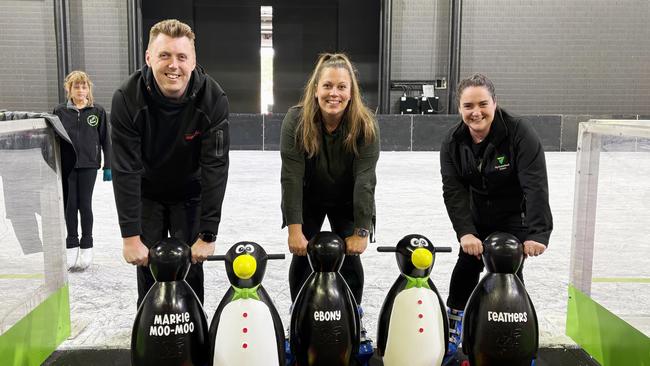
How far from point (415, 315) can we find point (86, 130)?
3.22 meters

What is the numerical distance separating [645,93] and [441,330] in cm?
1378

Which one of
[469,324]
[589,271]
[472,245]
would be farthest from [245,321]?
[589,271]

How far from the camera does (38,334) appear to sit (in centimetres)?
268

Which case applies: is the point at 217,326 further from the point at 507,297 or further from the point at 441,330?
the point at 507,297

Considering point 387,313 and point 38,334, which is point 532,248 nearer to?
point 387,313

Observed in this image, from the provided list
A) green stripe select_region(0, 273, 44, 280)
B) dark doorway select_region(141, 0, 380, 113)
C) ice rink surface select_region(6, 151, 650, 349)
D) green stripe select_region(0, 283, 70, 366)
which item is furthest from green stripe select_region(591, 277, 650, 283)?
dark doorway select_region(141, 0, 380, 113)

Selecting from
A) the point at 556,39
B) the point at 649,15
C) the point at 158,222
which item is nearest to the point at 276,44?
the point at 556,39

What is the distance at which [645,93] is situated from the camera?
13719mm

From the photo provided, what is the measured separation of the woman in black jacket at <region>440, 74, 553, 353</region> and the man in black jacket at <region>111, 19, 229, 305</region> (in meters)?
1.04

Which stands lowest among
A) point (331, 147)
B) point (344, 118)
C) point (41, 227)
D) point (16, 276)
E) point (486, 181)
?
point (16, 276)

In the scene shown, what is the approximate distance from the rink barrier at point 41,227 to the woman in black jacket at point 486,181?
73.2 inches

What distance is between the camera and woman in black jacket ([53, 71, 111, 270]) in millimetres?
4270

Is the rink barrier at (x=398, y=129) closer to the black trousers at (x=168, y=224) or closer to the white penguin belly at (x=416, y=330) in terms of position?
the black trousers at (x=168, y=224)

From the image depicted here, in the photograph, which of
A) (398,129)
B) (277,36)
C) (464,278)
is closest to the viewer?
(464,278)
